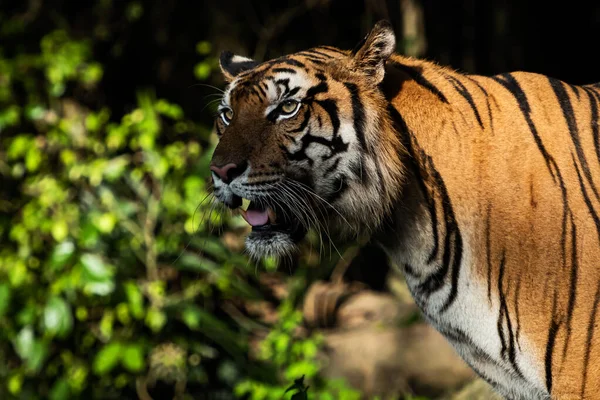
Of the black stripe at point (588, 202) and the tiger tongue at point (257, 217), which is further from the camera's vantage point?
the tiger tongue at point (257, 217)

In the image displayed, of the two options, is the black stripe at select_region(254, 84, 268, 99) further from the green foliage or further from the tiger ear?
the green foliage

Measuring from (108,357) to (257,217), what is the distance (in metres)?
2.70

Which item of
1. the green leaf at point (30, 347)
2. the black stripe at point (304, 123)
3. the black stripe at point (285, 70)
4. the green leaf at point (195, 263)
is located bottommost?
the green leaf at point (30, 347)

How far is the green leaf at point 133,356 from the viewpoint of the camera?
507cm

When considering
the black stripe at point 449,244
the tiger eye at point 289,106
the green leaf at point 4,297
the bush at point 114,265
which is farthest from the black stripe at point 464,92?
the green leaf at point 4,297

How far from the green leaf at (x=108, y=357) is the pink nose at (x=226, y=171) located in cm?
283

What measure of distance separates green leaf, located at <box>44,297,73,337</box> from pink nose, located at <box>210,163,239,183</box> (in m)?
2.80

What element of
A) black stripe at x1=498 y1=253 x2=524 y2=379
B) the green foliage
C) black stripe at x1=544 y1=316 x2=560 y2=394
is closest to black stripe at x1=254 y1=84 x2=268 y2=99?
black stripe at x1=498 y1=253 x2=524 y2=379

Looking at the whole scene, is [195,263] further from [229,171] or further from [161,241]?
[229,171]

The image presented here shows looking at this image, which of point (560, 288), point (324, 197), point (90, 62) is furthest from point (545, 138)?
point (90, 62)

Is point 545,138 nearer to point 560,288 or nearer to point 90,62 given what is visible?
point 560,288

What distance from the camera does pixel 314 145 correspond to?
271 centimetres

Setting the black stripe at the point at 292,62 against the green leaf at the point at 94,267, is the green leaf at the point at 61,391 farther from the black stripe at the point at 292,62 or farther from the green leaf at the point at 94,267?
the black stripe at the point at 292,62

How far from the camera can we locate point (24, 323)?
530 centimetres
